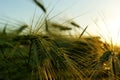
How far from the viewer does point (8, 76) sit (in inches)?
146

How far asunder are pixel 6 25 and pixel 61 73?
2.70 feet

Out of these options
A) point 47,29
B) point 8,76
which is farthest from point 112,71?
point 8,76

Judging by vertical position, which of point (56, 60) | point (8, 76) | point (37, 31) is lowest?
point (8, 76)

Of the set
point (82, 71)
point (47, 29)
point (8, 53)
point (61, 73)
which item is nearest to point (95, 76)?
point (82, 71)

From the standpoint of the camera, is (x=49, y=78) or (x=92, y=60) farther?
(x=92, y=60)

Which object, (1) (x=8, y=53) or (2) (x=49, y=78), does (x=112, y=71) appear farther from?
(1) (x=8, y=53)

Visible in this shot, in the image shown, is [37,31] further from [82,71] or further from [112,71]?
[112,71]

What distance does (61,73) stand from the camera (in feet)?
11.8

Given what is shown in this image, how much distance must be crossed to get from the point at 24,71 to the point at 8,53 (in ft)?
0.93

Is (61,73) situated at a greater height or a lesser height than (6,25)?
lesser

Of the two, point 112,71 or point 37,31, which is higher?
point 37,31

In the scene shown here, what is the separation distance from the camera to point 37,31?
11.8 ft

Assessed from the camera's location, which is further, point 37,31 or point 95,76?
point 95,76

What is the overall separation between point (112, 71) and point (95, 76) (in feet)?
0.62
